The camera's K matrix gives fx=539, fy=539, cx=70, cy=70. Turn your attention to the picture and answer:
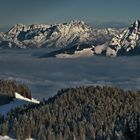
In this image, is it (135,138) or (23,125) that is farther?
(23,125)

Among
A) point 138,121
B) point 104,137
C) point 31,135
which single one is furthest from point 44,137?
point 138,121

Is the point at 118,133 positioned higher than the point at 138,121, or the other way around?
the point at 138,121

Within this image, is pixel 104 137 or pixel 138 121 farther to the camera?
pixel 104 137

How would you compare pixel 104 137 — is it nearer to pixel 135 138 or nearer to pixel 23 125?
pixel 23 125

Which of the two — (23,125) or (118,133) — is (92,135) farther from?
(23,125)

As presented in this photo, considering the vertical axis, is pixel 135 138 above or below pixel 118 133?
above

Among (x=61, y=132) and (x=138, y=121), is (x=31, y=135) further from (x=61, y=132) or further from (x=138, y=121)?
(x=138, y=121)

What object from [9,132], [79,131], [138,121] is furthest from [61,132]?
[138,121]
